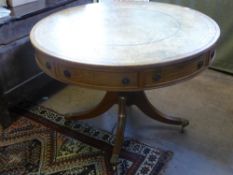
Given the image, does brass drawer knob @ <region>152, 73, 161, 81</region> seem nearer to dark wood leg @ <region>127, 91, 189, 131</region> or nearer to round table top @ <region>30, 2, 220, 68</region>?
round table top @ <region>30, 2, 220, 68</region>

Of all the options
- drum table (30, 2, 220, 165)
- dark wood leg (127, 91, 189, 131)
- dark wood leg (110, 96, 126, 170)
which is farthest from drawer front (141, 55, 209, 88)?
dark wood leg (127, 91, 189, 131)

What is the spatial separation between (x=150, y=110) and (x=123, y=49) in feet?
2.09

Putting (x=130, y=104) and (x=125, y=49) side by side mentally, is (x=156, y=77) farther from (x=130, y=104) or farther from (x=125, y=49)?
(x=130, y=104)

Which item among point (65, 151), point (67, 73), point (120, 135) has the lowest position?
point (65, 151)

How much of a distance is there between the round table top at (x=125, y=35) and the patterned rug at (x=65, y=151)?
656 mm

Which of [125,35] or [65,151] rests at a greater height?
[125,35]

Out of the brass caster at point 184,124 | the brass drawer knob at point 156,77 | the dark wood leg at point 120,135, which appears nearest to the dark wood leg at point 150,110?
the brass caster at point 184,124

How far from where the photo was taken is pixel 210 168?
4.51 ft

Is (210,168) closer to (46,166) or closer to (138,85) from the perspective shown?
(138,85)

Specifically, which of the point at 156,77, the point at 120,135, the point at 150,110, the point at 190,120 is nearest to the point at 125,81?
the point at 156,77

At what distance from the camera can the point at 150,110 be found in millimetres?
1582

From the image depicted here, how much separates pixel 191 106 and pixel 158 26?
0.79 m

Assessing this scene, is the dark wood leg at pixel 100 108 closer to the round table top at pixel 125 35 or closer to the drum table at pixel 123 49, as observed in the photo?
the drum table at pixel 123 49

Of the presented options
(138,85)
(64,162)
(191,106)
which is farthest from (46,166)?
(191,106)
